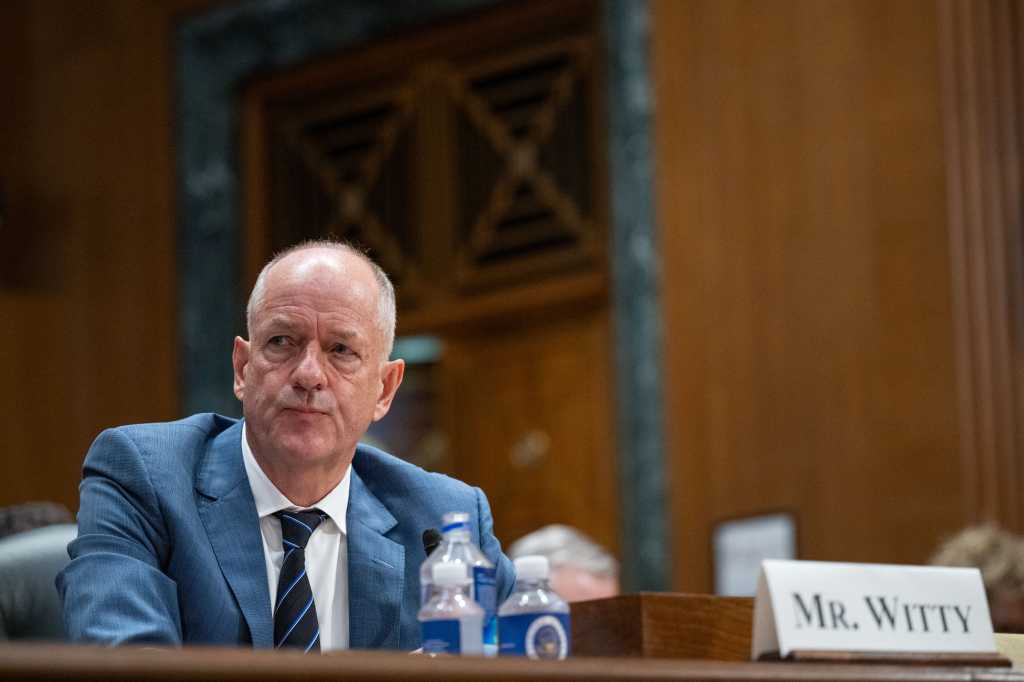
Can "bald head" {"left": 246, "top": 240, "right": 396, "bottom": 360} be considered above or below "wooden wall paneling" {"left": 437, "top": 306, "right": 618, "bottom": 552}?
above

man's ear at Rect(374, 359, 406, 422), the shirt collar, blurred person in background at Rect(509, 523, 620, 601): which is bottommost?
blurred person in background at Rect(509, 523, 620, 601)

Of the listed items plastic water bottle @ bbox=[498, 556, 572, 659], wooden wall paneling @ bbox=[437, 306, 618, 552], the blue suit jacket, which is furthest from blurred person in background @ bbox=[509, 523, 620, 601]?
plastic water bottle @ bbox=[498, 556, 572, 659]

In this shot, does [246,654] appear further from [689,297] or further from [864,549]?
[689,297]

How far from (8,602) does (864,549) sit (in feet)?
12.4

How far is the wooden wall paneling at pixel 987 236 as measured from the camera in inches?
229

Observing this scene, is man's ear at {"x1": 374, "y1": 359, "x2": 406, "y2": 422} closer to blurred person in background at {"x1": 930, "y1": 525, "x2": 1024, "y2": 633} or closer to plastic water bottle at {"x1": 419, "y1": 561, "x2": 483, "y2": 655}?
plastic water bottle at {"x1": 419, "y1": 561, "x2": 483, "y2": 655}

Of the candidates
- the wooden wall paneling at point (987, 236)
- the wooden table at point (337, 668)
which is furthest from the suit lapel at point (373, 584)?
the wooden wall paneling at point (987, 236)

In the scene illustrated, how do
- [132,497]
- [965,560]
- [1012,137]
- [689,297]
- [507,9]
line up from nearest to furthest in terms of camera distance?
[132,497], [965,560], [1012,137], [689,297], [507,9]

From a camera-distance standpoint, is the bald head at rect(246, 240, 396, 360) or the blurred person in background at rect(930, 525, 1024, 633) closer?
the bald head at rect(246, 240, 396, 360)

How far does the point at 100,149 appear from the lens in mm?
9227

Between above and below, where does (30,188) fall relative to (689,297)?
above

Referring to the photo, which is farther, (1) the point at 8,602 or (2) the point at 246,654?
(1) the point at 8,602

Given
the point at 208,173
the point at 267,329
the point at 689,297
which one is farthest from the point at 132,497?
the point at 208,173

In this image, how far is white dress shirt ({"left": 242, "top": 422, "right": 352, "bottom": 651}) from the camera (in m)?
2.47
